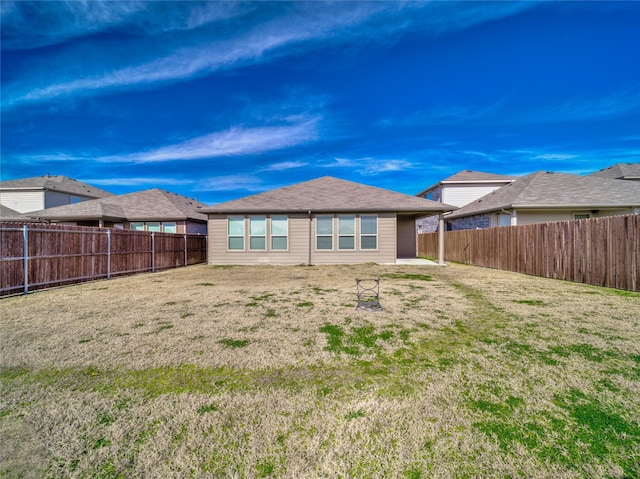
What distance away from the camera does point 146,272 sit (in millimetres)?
13367

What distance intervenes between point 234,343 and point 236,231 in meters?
12.6

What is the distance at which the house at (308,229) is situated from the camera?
15.5 meters

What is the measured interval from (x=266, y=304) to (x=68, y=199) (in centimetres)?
3424

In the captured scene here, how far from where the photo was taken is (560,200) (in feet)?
52.5

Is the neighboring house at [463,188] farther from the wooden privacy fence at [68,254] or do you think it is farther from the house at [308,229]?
the wooden privacy fence at [68,254]

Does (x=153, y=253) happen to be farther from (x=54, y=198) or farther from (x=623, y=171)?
(x=623, y=171)

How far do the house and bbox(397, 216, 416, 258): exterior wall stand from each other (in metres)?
3.36

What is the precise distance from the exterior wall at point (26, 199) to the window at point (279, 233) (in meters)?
26.6

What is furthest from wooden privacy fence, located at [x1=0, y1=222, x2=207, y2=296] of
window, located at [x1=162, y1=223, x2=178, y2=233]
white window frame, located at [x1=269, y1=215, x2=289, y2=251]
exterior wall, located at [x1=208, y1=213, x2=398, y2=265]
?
window, located at [x1=162, y1=223, x2=178, y2=233]

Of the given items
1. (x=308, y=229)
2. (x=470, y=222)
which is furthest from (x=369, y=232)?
(x=470, y=222)

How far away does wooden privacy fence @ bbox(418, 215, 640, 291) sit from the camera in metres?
7.84

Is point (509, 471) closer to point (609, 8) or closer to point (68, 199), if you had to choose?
point (609, 8)

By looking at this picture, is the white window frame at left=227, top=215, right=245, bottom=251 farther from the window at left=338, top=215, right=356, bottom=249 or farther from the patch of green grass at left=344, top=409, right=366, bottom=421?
the patch of green grass at left=344, top=409, right=366, bottom=421

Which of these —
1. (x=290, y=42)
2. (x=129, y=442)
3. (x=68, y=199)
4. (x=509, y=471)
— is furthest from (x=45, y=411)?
(x=68, y=199)
